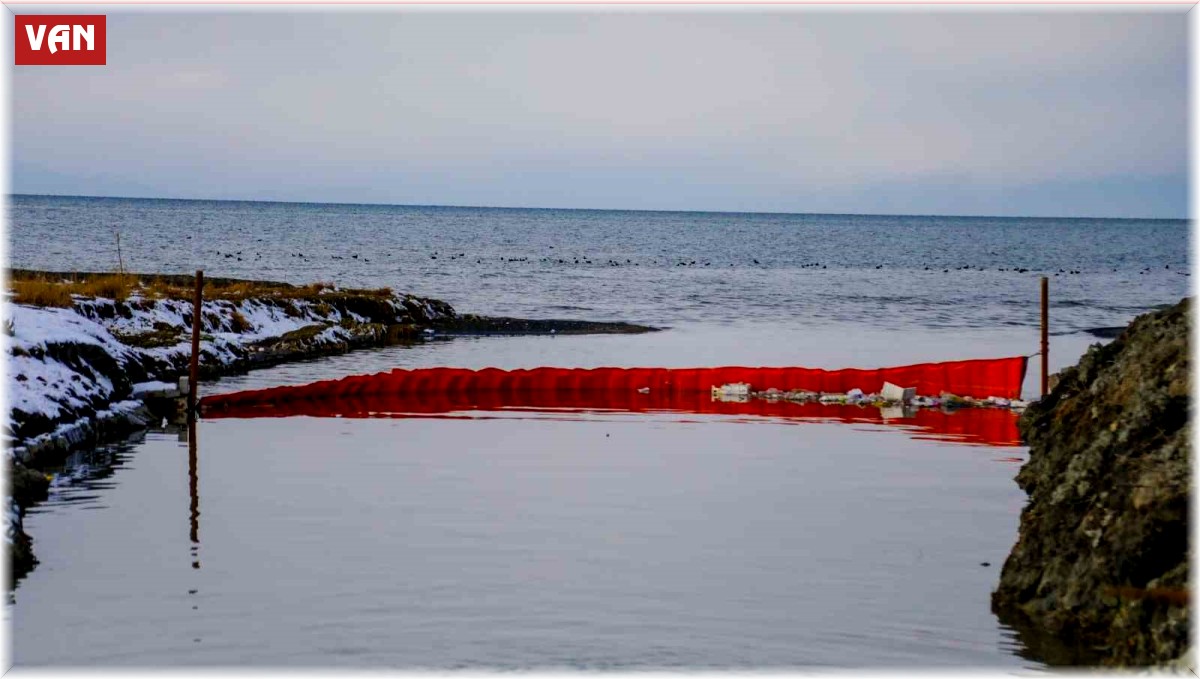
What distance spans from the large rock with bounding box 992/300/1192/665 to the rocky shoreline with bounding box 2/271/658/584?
819cm

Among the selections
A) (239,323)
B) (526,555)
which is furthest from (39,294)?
(526,555)

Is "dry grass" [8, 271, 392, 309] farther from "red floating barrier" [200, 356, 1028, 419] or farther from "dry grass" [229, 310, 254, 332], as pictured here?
"red floating barrier" [200, 356, 1028, 419]

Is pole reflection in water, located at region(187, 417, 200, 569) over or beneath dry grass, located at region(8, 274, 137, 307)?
beneath

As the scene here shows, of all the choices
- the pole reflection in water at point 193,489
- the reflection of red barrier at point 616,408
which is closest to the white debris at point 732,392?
the reflection of red barrier at point 616,408

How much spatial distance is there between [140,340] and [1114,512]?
21858 mm

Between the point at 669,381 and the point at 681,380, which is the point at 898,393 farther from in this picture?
the point at 669,381

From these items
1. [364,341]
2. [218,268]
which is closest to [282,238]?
[218,268]

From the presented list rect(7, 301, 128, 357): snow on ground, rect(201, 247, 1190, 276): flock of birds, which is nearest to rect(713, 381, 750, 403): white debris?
rect(7, 301, 128, 357): snow on ground

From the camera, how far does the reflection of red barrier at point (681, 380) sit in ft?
83.0

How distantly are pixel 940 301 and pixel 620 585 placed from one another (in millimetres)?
48122

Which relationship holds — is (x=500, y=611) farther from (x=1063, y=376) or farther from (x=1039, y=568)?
(x=1063, y=376)

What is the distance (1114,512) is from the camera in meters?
9.79

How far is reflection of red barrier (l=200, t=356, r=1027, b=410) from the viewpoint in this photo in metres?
25.3

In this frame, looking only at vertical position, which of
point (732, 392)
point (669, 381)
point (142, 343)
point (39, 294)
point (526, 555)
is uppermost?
point (39, 294)
